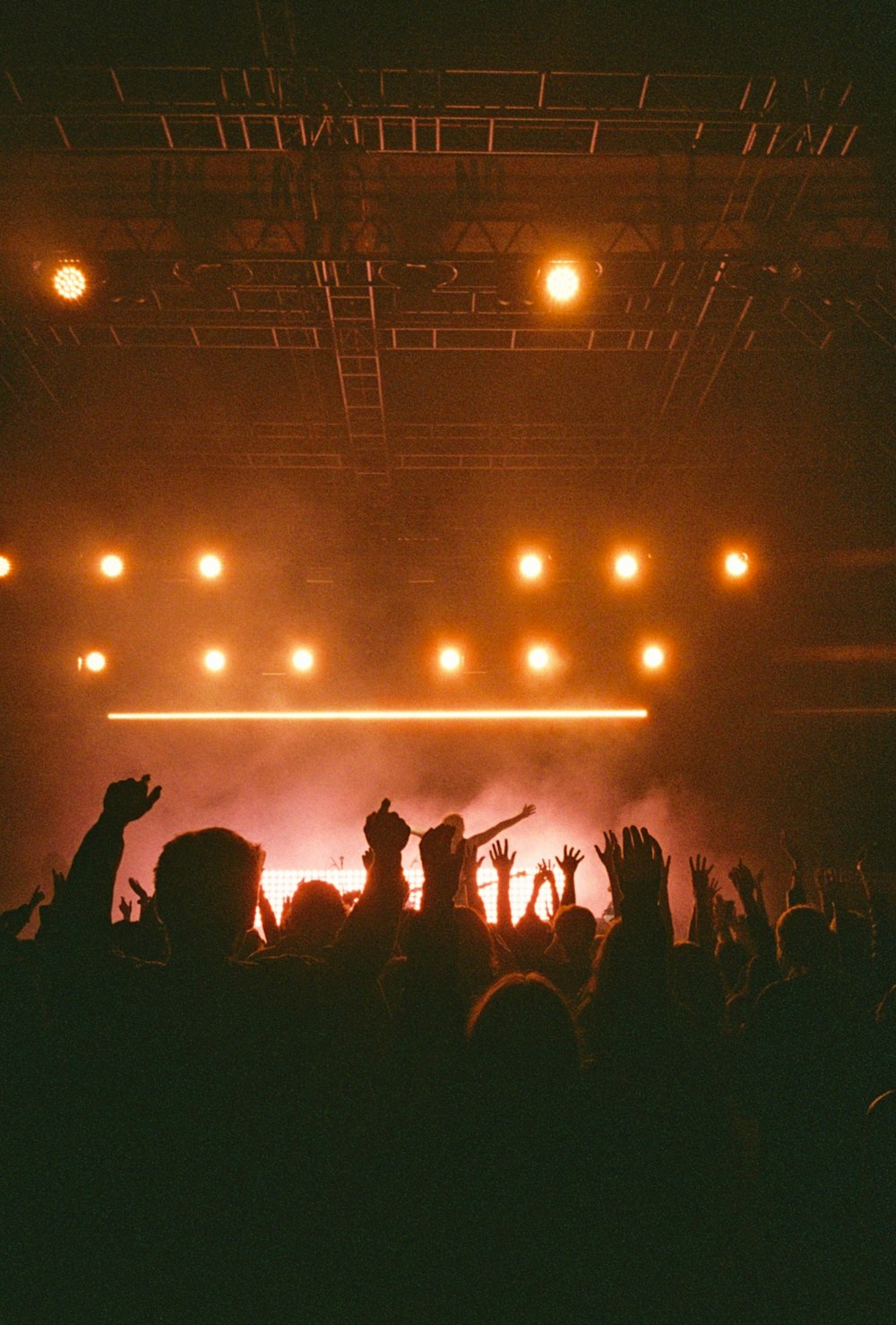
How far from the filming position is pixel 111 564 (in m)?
9.38

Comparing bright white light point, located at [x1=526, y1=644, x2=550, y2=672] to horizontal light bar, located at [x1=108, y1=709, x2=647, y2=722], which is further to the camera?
horizontal light bar, located at [x1=108, y1=709, x2=647, y2=722]

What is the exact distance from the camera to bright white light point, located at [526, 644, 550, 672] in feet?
33.1

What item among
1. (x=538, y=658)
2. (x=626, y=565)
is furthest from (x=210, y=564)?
(x=626, y=565)

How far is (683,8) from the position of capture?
4578 millimetres

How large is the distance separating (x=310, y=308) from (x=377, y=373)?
3.38 ft

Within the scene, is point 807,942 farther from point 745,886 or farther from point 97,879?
point 97,879

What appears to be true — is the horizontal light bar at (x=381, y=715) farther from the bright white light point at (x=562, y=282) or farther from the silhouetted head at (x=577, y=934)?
the silhouetted head at (x=577, y=934)

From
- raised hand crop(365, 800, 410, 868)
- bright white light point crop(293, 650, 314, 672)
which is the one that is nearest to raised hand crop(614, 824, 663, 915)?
raised hand crop(365, 800, 410, 868)

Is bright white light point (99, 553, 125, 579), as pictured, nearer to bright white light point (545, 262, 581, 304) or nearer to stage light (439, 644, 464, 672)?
stage light (439, 644, 464, 672)

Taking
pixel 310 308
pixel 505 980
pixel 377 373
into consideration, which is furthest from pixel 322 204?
pixel 505 980

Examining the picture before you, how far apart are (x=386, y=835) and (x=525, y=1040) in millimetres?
562

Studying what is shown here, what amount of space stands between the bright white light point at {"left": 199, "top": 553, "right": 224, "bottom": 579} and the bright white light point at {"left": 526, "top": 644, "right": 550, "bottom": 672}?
161 inches

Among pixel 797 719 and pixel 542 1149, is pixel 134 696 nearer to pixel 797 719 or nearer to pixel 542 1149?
pixel 797 719

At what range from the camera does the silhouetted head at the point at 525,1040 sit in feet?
4.57
